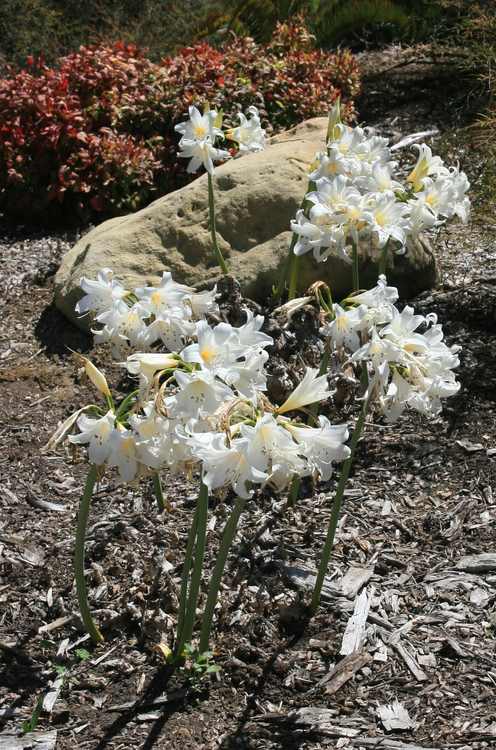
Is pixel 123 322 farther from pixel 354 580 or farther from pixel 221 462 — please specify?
pixel 354 580

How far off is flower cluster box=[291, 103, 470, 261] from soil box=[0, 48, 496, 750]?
44.2 inches

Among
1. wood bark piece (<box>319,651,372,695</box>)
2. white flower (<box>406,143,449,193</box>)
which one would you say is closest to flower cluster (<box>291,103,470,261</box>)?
white flower (<box>406,143,449,193</box>)

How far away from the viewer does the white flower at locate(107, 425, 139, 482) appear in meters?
2.24

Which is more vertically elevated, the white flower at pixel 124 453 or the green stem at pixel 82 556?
the white flower at pixel 124 453

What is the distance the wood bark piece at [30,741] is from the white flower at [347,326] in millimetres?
1447

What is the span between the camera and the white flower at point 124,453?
7.36 feet

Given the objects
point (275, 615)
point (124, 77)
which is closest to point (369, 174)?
point (275, 615)

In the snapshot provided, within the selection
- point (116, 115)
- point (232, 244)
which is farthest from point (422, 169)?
point (116, 115)

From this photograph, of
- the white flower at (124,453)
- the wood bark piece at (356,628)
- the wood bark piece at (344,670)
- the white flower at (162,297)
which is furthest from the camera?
the wood bark piece at (356,628)

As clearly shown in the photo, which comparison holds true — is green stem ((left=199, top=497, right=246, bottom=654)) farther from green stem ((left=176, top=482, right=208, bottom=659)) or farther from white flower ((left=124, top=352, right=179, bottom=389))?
white flower ((left=124, top=352, right=179, bottom=389))

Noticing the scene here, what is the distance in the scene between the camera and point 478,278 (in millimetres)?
5516

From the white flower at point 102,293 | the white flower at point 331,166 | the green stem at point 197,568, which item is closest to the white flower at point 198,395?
the green stem at point 197,568

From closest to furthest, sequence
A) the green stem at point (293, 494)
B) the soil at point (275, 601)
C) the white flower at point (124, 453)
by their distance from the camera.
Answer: the white flower at point (124, 453) → the soil at point (275, 601) → the green stem at point (293, 494)

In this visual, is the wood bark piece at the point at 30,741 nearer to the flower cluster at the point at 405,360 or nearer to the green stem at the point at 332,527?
the green stem at the point at 332,527
